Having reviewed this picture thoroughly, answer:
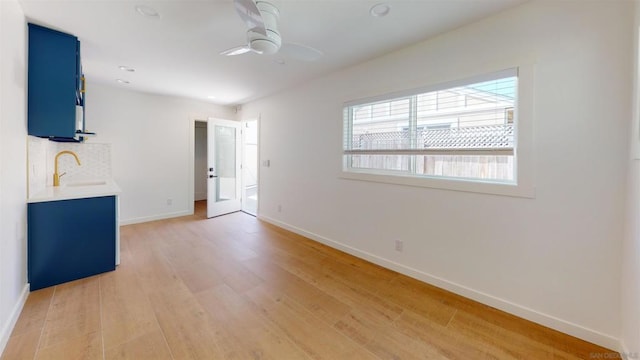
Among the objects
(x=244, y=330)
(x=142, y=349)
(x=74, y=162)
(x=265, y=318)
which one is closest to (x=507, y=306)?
(x=265, y=318)

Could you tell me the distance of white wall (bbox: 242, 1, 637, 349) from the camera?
1.69 metres

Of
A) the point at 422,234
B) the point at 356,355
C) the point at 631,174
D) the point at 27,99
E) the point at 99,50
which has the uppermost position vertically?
the point at 99,50

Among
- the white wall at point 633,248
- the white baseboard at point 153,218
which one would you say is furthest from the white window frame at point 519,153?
the white baseboard at point 153,218

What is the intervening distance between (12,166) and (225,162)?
11.9ft

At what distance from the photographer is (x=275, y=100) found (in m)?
4.70

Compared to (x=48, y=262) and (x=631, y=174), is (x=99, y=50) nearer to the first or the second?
(x=48, y=262)

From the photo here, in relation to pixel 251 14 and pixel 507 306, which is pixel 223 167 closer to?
pixel 251 14

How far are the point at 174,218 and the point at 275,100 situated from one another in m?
3.19

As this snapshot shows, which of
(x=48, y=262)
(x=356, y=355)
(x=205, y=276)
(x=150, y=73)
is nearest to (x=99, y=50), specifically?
(x=150, y=73)

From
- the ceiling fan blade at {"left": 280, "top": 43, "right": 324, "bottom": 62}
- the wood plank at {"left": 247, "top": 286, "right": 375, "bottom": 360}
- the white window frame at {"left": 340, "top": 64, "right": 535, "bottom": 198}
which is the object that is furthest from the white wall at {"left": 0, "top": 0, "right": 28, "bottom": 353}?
the white window frame at {"left": 340, "top": 64, "right": 535, "bottom": 198}

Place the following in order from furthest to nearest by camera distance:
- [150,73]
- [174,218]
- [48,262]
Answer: [174,218] → [150,73] → [48,262]

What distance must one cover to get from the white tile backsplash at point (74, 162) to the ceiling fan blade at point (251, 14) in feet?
10.3

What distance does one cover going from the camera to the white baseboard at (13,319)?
5.42 ft

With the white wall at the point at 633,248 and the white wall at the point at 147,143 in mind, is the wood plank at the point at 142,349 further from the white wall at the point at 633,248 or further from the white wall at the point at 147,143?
the white wall at the point at 147,143
